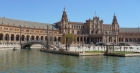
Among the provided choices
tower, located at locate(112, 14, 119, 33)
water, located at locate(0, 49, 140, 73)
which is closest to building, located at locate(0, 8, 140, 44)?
tower, located at locate(112, 14, 119, 33)

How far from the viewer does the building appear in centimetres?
10425

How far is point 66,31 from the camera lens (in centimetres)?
12688

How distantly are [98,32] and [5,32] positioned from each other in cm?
5542

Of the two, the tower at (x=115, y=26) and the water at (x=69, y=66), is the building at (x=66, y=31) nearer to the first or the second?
the tower at (x=115, y=26)

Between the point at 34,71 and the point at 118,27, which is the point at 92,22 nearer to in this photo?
the point at 118,27

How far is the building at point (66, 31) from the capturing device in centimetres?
10425

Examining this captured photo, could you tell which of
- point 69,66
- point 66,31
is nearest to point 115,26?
point 66,31

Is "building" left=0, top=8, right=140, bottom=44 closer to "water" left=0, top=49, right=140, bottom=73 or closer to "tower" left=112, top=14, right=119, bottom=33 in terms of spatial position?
"tower" left=112, top=14, right=119, bottom=33

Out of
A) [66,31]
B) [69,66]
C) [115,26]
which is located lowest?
[69,66]

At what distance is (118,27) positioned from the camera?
146 meters

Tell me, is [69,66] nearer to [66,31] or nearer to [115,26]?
[66,31]

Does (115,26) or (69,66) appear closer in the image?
(69,66)

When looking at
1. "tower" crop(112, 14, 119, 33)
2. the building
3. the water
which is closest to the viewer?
the water

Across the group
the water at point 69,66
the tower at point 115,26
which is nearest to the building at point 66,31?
the tower at point 115,26
